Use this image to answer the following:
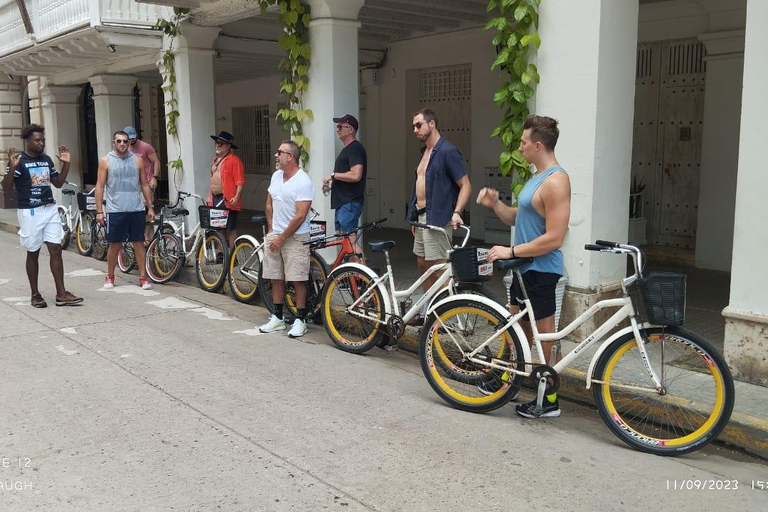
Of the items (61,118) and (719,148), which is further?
(61,118)

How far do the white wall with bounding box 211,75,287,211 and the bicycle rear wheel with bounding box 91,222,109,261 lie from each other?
579 cm

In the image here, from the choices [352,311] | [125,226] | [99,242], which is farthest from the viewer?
[99,242]

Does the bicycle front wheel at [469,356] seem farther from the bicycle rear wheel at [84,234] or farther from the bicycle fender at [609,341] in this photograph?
the bicycle rear wheel at [84,234]

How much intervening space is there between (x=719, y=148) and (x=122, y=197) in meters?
7.14

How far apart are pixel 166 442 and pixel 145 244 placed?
5.88m

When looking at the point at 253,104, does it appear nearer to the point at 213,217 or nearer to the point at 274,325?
the point at 213,217

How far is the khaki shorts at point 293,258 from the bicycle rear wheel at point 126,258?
13.3ft

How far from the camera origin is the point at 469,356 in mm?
4820

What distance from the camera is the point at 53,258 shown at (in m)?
7.87

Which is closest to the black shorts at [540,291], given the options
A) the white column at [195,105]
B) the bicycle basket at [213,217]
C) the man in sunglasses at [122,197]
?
the bicycle basket at [213,217]

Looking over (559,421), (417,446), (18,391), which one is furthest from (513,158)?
(18,391)

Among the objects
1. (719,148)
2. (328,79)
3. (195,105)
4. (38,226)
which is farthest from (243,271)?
(719,148)

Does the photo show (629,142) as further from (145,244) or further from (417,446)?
(145,244)

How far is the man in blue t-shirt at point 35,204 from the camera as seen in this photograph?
7723 millimetres
